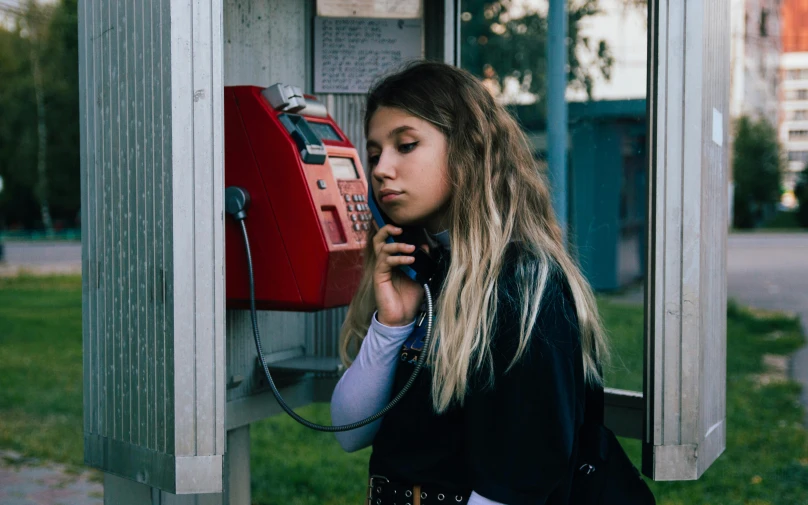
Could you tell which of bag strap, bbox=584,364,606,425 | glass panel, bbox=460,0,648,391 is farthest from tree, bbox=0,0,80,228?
bag strap, bbox=584,364,606,425

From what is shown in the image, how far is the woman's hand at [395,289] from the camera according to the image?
68.1 inches

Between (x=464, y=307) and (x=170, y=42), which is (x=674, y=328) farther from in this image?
(x=170, y=42)

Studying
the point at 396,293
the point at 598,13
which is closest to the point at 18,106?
the point at 598,13

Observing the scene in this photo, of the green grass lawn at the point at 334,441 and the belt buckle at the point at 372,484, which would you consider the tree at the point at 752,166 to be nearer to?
the green grass lawn at the point at 334,441

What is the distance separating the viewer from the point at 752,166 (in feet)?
137

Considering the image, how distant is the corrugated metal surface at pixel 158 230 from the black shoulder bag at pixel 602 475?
73 cm

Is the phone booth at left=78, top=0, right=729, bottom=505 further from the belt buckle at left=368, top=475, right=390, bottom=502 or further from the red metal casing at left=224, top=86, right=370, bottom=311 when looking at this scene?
the belt buckle at left=368, top=475, right=390, bottom=502

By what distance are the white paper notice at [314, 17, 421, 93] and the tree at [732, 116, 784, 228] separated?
40.8 metres

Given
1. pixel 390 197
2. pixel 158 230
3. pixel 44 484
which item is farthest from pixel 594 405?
pixel 44 484

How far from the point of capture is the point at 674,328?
198 cm

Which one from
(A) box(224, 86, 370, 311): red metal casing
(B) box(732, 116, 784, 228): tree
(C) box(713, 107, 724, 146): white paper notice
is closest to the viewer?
(C) box(713, 107, 724, 146): white paper notice

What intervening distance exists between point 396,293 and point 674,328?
65 centimetres

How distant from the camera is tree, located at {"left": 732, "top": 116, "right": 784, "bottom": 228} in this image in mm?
41188

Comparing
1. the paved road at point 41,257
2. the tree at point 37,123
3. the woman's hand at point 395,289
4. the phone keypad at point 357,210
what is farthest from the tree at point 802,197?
the woman's hand at point 395,289
